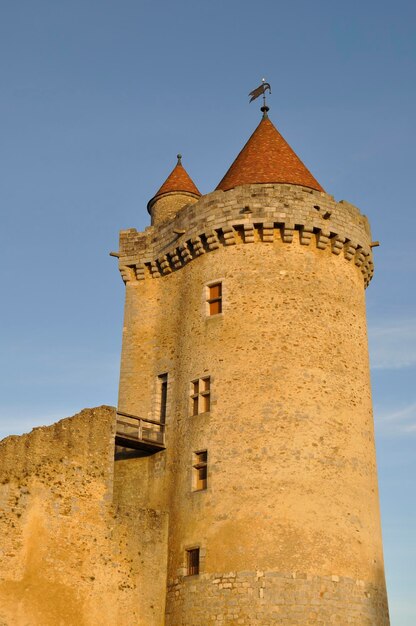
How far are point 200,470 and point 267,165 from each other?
10051mm

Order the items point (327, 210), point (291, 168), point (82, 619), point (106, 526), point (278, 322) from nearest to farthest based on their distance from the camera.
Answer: point (82, 619) → point (106, 526) → point (278, 322) → point (327, 210) → point (291, 168)

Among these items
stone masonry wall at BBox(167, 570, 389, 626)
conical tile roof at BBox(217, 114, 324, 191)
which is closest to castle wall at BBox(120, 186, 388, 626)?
stone masonry wall at BBox(167, 570, 389, 626)

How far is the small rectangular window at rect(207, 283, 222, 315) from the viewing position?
23828mm

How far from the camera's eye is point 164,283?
26594 millimetres

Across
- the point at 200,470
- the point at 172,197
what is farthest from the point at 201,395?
the point at 172,197

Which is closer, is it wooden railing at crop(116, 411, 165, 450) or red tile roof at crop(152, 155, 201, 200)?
wooden railing at crop(116, 411, 165, 450)

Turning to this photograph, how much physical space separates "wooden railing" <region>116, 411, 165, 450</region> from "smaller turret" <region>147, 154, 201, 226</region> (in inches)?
→ 311

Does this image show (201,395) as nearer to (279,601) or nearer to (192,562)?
(192,562)

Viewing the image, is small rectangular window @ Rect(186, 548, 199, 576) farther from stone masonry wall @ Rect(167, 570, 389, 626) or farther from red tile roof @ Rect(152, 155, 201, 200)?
red tile roof @ Rect(152, 155, 201, 200)

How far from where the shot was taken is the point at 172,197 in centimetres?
2927

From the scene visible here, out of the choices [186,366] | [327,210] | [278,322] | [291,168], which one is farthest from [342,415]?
[291,168]

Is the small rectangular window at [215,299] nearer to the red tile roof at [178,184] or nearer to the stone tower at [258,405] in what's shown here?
the stone tower at [258,405]

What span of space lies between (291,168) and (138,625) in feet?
47.5

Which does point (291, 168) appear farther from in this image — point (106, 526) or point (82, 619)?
point (82, 619)
